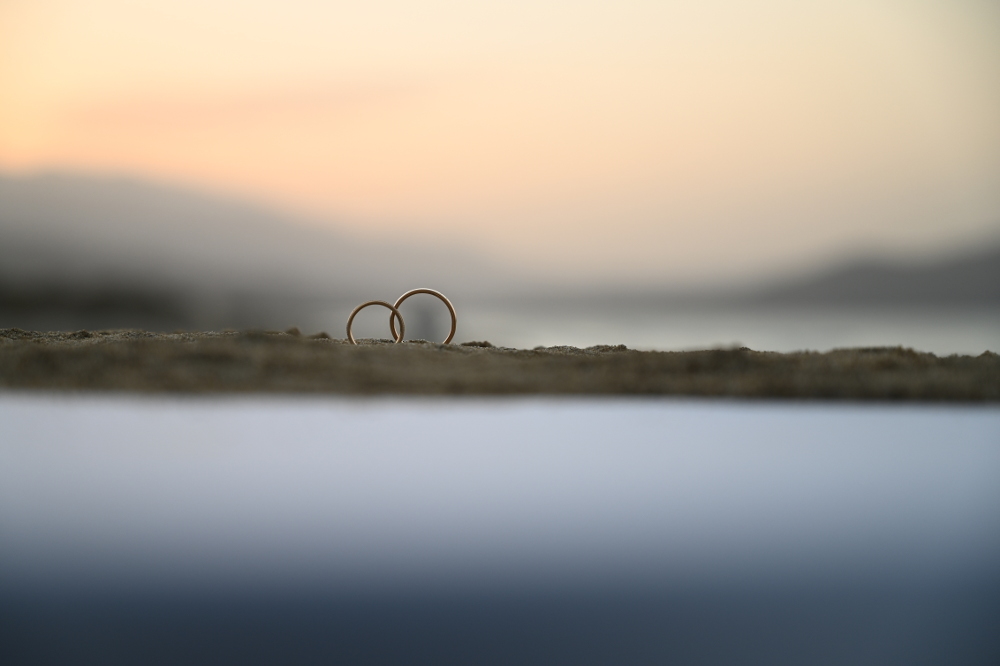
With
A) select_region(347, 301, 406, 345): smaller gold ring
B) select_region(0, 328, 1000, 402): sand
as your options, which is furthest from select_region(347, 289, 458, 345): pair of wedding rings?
select_region(0, 328, 1000, 402): sand

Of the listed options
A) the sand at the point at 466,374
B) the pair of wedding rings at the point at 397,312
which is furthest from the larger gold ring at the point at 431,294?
the sand at the point at 466,374

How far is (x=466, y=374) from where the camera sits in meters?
2.72

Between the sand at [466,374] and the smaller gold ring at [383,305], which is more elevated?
the smaller gold ring at [383,305]

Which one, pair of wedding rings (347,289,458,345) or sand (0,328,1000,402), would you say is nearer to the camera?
sand (0,328,1000,402)

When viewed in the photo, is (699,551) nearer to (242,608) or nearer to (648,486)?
(648,486)

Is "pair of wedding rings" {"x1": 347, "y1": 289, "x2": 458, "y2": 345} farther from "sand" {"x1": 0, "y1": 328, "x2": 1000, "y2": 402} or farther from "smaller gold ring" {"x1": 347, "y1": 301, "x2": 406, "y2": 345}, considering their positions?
"sand" {"x1": 0, "y1": 328, "x2": 1000, "y2": 402}

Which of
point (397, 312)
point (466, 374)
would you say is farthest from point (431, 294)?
point (466, 374)

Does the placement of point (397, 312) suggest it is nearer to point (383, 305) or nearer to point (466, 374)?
point (383, 305)

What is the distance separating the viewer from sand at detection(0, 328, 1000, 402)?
8.22 ft

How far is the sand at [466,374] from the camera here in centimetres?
251

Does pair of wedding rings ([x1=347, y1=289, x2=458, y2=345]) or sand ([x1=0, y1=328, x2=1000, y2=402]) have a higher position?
pair of wedding rings ([x1=347, y1=289, x2=458, y2=345])

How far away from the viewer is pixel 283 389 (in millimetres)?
2438

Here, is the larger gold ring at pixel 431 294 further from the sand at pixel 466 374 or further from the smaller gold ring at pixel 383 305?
the sand at pixel 466 374

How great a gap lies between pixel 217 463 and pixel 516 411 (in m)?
0.86
